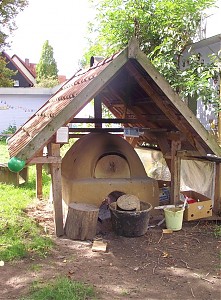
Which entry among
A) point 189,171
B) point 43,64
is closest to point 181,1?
point 189,171

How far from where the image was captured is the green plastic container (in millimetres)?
6508

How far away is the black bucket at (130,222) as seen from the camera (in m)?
6.10

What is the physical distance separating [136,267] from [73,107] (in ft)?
8.28

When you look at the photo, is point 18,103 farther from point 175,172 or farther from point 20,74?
point 175,172

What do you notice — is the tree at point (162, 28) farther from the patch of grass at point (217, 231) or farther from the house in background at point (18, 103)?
the house in background at point (18, 103)

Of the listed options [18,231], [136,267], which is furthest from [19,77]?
[136,267]

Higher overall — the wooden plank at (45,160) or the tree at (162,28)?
the tree at (162,28)

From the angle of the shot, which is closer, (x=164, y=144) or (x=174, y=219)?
(x=174, y=219)

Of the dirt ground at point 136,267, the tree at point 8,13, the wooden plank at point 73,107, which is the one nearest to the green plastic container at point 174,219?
the dirt ground at point 136,267

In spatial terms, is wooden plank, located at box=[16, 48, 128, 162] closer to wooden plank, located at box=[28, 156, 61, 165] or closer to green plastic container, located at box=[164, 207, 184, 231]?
wooden plank, located at box=[28, 156, 61, 165]

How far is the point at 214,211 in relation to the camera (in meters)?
7.39

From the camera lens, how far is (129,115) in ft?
30.1

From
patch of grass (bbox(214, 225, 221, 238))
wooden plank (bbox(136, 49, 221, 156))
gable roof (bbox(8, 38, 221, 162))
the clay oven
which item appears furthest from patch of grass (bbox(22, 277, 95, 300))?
wooden plank (bbox(136, 49, 221, 156))

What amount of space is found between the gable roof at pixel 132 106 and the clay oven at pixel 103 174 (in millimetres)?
886
